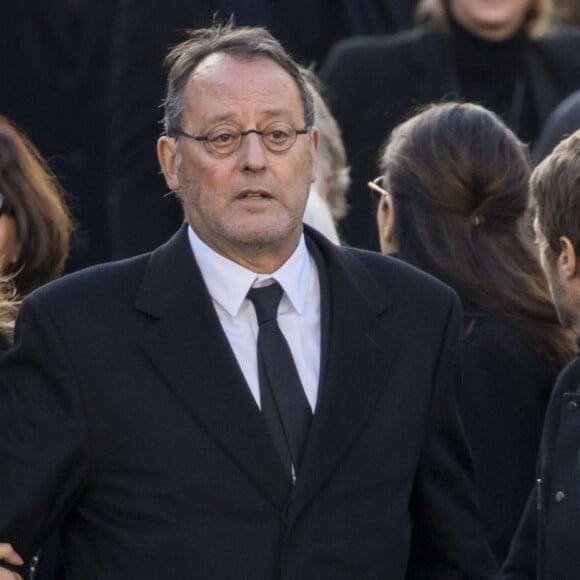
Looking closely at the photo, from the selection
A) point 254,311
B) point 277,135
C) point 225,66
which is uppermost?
point 225,66

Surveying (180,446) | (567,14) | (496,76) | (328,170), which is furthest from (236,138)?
(567,14)

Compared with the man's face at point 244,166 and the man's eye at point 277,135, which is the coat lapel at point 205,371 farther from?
the man's eye at point 277,135

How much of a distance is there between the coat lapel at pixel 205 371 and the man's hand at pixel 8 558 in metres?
0.46

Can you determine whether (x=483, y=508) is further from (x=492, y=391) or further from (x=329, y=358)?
(x=329, y=358)

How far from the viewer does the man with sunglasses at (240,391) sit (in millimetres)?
3539

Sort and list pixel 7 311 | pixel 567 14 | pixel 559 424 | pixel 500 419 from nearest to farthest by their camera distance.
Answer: pixel 559 424 → pixel 7 311 → pixel 500 419 → pixel 567 14

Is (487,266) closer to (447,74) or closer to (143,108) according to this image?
(447,74)

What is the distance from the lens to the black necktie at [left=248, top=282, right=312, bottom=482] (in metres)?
3.61

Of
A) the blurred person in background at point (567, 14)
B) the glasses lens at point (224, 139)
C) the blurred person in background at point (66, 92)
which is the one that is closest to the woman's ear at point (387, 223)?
the glasses lens at point (224, 139)

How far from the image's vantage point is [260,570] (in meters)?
3.56

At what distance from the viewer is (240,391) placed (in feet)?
11.8

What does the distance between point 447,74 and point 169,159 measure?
2560mm

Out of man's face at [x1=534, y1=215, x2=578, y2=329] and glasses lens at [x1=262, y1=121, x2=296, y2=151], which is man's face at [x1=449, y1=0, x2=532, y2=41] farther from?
glasses lens at [x1=262, y1=121, x2=296, y2=151]

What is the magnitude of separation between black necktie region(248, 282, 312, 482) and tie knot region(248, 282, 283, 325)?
14mm
